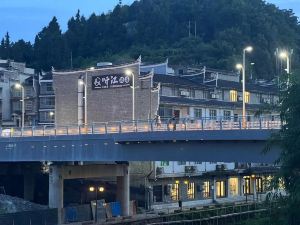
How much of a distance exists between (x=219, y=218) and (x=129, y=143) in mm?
14804

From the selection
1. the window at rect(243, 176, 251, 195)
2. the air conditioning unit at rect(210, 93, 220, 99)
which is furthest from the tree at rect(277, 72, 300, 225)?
the window at rect(243, 176, 251, 195)

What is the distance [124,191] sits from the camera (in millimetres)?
59094

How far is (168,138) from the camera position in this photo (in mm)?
41000

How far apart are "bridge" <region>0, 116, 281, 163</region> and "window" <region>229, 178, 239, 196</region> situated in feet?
92.7

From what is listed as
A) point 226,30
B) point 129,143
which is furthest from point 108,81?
Result: point 226,30

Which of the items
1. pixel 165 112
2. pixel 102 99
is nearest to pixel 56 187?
pixel 165 112

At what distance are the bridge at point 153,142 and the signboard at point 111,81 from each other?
15.7 meters

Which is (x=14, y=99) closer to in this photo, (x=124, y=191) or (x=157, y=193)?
(x=157, y=193)

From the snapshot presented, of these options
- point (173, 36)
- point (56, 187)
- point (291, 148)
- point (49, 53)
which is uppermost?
point (173, 36)

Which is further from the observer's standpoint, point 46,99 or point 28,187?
point 46,99

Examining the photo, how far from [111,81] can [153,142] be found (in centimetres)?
2998

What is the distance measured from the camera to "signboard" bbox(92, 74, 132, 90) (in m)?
70.3

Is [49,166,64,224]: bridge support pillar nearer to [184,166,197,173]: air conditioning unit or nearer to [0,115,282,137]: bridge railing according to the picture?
[0,115,282,137]: bridge railing

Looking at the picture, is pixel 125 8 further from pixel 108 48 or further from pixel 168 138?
pixel 168 138
